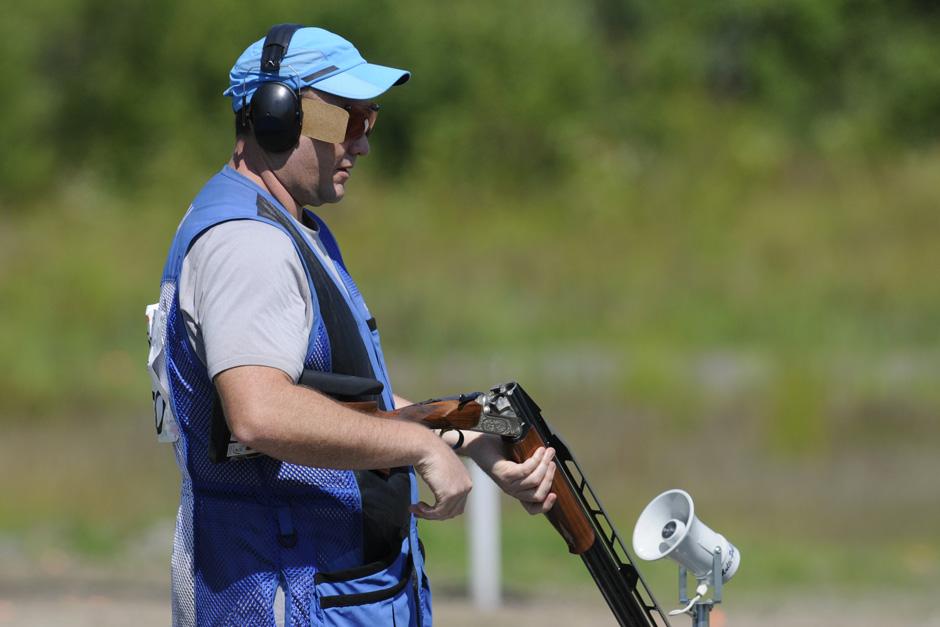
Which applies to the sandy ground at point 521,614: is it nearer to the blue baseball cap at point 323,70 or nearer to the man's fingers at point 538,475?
the man's fingers at point 538,475

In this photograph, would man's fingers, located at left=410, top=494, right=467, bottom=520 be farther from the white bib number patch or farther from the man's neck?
the man's neck

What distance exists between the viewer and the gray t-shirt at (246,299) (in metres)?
2.63

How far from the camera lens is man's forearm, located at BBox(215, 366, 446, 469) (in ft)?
8.52

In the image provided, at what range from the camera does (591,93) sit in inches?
858

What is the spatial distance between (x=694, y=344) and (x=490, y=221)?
4996mm

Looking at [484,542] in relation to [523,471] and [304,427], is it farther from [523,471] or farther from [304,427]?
[304,427]

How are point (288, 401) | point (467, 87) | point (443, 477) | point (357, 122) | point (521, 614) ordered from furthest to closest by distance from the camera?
point (467, 87) < point (521, 614) < point (357, 122) < point (443, 477) < point (288, 401)

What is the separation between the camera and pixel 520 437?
9.89ft

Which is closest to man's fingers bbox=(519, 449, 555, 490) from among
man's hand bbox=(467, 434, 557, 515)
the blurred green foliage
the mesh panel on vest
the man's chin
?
man's hand bbox=(467, 434, 557, 515)

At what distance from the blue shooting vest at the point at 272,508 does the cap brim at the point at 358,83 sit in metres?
0.26

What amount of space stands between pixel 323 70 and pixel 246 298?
596mm

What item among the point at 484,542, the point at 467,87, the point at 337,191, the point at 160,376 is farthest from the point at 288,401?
the point at 467,87

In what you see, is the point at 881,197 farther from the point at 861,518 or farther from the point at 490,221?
the point at 861,518

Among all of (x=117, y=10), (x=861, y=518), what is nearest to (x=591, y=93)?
(x=117, y=10)
